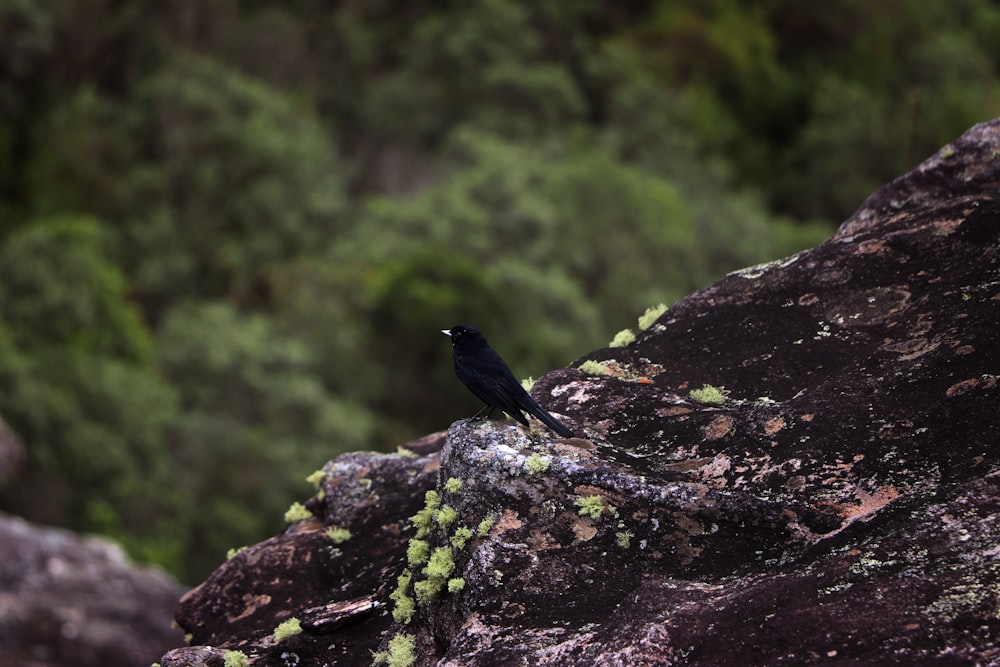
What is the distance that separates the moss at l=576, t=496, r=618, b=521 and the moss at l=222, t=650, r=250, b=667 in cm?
277

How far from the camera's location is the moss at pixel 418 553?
9086mm

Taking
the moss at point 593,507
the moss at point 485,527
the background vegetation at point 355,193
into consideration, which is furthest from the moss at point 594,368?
the background vegetation at point 355,193

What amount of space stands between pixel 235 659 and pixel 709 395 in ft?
14.0

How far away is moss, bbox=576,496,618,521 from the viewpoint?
859 centimetres

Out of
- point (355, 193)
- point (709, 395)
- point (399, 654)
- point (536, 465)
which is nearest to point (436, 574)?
point (399, 654)

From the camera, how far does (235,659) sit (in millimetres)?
9008

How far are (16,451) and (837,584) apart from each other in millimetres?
36346

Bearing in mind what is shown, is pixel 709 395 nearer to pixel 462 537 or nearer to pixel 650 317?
pixel 650 317

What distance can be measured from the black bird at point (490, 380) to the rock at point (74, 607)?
19.7 metres

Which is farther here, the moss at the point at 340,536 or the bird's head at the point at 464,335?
the moss at the point at 340,536

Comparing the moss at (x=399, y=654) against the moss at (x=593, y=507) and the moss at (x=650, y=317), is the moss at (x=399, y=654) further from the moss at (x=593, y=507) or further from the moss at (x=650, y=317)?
the moss at (x=650, y=317)

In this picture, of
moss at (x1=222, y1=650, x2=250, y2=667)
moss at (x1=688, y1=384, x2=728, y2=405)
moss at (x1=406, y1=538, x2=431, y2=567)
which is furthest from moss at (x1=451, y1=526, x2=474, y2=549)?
moss at (x1=688, y1=384, x2=728, y2=405)

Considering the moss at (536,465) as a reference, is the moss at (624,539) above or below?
below

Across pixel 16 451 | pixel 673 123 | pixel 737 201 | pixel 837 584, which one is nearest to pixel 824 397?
pixel 837 584
